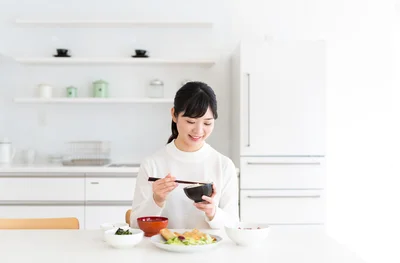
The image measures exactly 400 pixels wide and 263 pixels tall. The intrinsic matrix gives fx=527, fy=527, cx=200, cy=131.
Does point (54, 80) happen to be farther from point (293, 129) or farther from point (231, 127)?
point (293, 129)

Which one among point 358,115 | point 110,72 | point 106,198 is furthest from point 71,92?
point 358,115

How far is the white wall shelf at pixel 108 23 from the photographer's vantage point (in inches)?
170

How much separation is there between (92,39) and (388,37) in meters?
2.55

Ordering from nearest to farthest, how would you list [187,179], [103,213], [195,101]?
[195,101], [187,179], [103,213]

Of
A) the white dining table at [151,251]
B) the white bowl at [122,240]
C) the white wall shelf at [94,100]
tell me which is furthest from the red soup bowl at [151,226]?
the white wall shelf at [94,100]

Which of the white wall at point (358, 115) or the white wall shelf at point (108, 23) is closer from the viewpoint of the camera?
the white wall shelf at point (108, 23)

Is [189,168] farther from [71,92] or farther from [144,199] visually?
[71,92]

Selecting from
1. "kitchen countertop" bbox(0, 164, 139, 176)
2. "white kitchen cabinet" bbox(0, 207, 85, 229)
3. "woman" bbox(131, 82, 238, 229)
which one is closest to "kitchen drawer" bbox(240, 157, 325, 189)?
Result: "kitchen countertop" bbox(0, 164, 139, 176)

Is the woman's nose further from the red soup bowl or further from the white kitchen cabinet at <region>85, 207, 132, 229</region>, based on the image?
the white kitchen cabinet at <region>85, 207, 132, 229</region>

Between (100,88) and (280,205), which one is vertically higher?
(100,88)

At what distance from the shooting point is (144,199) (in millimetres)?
2143

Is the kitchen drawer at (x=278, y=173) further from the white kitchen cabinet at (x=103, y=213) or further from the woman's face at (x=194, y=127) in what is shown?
the woman's face at (x=194, y=127)

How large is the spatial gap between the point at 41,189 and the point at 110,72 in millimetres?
1198

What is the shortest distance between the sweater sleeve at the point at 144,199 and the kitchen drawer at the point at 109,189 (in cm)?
173
